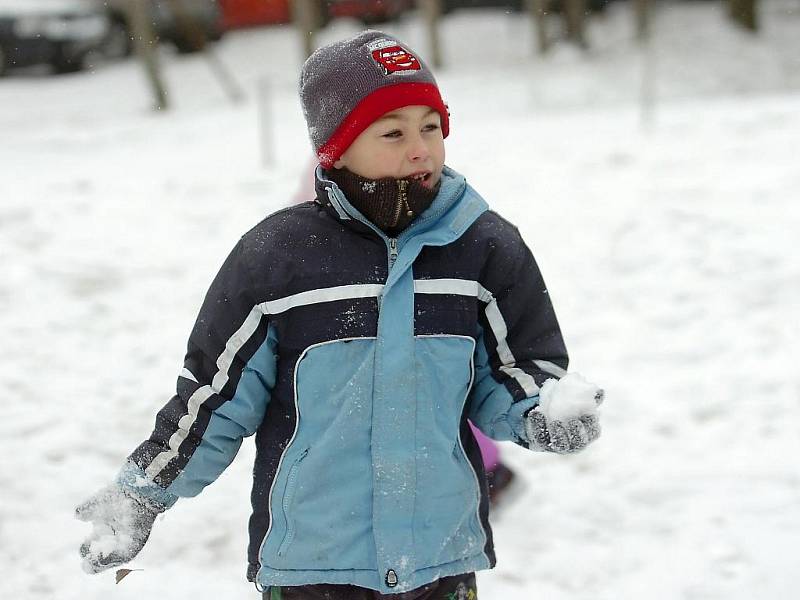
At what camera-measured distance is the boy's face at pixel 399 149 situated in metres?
1.86

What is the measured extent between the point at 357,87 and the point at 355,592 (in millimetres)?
954

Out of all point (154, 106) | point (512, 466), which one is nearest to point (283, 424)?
point (512, 466)

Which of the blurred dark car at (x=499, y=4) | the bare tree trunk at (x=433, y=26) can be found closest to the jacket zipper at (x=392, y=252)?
the bare tree trunk at (x=433, y=26)

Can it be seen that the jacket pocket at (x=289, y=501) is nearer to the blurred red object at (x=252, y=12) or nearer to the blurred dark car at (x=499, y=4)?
the blurred red object at (x=252, y=12)

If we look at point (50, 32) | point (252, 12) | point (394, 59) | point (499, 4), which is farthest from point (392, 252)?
point (499, 4)

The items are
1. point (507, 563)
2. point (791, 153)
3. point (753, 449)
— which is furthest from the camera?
point (791, 153)

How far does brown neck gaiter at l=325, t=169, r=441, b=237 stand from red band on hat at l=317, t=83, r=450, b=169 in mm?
71

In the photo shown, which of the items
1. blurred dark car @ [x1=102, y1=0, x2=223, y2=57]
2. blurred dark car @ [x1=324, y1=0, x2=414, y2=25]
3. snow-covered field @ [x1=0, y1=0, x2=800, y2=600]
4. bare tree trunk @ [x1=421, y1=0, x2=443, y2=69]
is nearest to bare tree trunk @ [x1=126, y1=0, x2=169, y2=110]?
snow-covered field @ [x1=0, y1=0, x2=800, y2=600]

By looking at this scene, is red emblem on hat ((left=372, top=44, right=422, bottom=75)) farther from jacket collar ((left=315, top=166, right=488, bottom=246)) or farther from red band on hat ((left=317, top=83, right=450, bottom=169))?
jacket collar ((left=315, top=166, right=488, bottom=246))

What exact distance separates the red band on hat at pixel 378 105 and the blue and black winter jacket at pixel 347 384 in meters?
0.09

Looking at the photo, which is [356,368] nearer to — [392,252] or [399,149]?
[392,252]

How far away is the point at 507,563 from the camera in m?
3.36

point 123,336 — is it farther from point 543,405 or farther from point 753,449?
point 543,405

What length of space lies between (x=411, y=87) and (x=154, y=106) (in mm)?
13642
